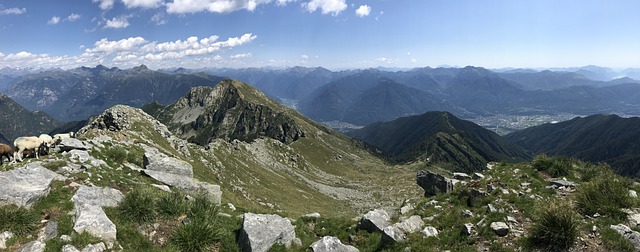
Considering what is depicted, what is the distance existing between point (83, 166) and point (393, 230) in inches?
754

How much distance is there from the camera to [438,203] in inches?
802

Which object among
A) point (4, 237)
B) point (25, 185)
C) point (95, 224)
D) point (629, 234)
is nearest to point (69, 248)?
point (95, 224)

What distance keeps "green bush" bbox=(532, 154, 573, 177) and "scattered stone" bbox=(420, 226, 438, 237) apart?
10616mm

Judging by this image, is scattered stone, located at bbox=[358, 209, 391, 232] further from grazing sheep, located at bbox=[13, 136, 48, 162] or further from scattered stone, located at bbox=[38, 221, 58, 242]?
grazing sheep, located at bbox=[13, 136, 48, 162]

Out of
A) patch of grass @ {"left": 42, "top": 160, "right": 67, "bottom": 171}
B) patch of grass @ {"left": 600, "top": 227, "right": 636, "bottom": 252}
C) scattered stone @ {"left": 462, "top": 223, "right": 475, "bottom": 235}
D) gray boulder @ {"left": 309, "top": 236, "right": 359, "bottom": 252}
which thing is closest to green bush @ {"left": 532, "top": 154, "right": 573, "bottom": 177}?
patch of grass @ {"left": 600, "top": 227, "right": 636, "bottom": 252}

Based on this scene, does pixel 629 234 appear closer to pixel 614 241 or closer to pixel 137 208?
pixel 614 241

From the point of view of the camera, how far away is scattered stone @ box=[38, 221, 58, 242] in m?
12.2

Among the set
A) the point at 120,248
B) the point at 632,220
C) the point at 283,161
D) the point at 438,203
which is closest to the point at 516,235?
the point at 632,220

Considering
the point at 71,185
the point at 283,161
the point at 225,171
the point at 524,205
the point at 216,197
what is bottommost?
the point at 283,161

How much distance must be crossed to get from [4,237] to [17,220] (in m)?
0.72

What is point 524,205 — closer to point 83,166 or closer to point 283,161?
point 83,166

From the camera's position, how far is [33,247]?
11359mm

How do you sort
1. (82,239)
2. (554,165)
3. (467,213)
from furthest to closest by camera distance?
(554,165)
(467,213)
(82,239)

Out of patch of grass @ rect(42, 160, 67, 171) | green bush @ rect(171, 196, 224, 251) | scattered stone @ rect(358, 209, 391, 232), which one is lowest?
scattered stone @ rect(358, 209, 391, 232)
